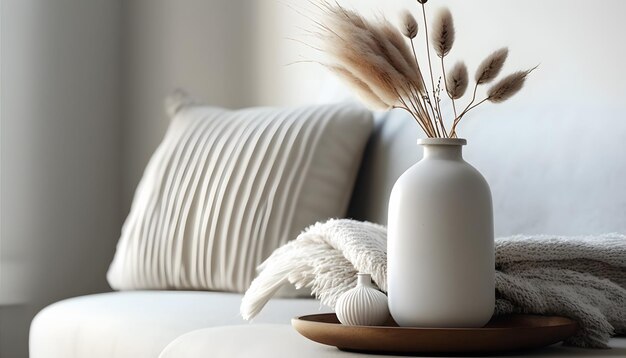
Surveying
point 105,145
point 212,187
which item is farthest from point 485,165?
point 105,145

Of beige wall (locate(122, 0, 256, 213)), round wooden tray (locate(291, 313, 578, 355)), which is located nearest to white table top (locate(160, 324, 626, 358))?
round wooden tray (locate(291, 313, 578, 355))

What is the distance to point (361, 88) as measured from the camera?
1.11 meters

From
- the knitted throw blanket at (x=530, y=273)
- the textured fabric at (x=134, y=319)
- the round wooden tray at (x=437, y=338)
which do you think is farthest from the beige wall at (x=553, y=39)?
the round wooden tray at (x=437, y=338)

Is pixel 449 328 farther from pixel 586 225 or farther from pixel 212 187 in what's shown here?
pixel 212 187

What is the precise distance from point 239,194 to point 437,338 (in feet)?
3.60

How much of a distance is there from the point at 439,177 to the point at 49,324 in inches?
44.1

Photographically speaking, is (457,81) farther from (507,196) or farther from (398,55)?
(507,196)

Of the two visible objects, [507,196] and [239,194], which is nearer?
[507,196]

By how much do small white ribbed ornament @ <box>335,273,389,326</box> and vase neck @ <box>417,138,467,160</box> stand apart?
169mm

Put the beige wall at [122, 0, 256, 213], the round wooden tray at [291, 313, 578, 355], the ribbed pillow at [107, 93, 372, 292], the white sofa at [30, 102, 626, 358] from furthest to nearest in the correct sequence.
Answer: the beige wall at [122, 0, 256, 213] < the ribbed pillow at [107, 93, 372, 292] < the white sofa at [30, 102, 626, 358] < the round wooden tray at [291, 313, 578, 355]

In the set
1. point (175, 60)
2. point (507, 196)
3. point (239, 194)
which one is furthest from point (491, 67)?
point (175, 60)

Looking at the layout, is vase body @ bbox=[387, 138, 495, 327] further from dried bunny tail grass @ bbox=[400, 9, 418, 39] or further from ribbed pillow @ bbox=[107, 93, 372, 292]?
ribbed pillow @ bbox=[107, 93, 372, 292]

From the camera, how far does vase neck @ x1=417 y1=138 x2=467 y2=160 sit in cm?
104

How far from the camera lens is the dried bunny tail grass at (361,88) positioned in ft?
3.63
